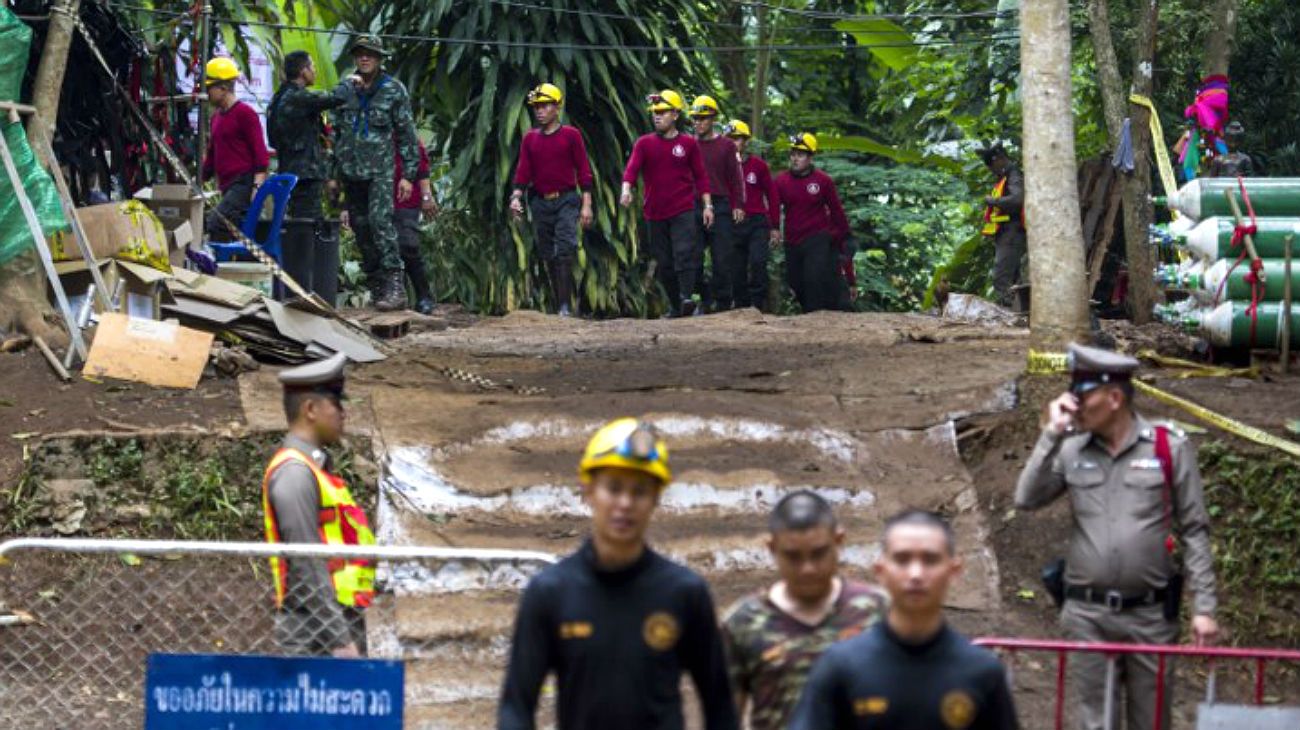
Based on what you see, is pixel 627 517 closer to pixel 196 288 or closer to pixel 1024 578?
pixel 1024 578

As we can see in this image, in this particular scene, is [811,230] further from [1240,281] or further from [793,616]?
[793,616]

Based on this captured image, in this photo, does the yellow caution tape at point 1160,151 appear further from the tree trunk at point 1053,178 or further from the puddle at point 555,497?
the puddle at point 555,497

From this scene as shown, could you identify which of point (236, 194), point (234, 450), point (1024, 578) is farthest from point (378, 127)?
point (1024, 578)

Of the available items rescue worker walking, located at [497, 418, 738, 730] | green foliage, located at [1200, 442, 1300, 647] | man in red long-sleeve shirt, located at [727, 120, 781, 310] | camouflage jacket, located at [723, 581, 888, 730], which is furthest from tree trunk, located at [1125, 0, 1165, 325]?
rescue worker walking, located at [497, 418, 738, 730]

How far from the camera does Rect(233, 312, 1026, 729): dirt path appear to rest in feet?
33.3

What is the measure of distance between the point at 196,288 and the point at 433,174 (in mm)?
Result: 10387

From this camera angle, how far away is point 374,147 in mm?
17828

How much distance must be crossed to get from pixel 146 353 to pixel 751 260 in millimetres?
9316

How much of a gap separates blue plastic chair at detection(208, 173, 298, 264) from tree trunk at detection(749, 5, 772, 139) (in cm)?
1075

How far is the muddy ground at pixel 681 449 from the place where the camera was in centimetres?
1020

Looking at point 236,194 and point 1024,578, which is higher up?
point 236,194

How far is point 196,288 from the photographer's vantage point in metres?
13.7

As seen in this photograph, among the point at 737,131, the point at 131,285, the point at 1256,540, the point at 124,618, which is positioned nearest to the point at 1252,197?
the point at 1256,540

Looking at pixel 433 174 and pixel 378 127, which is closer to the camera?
pixel 378 127
